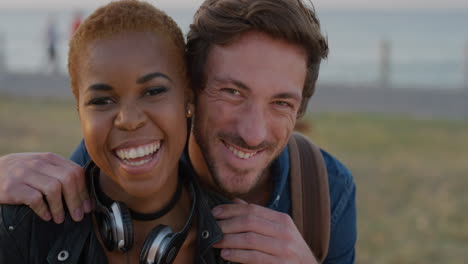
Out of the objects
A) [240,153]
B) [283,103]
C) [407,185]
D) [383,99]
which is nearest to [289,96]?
[283,103]

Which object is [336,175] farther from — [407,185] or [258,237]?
[407,185]

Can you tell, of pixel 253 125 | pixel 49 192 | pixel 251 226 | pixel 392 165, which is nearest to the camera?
pixel 49 192

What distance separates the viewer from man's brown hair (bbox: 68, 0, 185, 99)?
8.03 feet

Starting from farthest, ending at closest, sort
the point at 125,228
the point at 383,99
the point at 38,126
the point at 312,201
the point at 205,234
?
the point at 383,99, the point at 38,126, the point at 312,201, the point at 205,234, the point at 125,228

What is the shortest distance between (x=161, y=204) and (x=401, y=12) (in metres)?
112

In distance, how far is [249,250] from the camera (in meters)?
2.77

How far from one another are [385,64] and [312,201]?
1605cm

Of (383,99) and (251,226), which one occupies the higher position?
(251,226)

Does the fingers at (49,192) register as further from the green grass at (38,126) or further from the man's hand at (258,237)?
the green grass at (38,126)

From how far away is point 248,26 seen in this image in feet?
9.89

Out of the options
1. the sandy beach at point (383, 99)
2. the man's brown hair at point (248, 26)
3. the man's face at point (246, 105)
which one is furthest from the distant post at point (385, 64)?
the man's face at point (246, 105)

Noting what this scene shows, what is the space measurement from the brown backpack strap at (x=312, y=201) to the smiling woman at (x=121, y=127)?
80cm

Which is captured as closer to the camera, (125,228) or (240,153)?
(125,228)

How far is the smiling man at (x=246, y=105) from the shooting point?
9.25 feet
